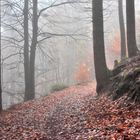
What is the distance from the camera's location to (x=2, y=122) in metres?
11.8

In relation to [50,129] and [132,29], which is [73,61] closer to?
[132,29]

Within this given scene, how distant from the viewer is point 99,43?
44.4 feet

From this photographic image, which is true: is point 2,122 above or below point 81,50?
below

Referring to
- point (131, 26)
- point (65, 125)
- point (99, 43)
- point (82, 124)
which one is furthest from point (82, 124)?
point (131, 26)

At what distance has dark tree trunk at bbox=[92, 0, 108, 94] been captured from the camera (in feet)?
44.1

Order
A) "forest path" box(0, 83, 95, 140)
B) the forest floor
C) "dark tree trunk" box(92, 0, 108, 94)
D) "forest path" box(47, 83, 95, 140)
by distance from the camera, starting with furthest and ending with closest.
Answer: "dark tree trunk" box(92, 0, 108, 94) < "forest path" box(0, 83, 95, 140) < "forest path" box(47, 83, 95, 140) < the forest floor

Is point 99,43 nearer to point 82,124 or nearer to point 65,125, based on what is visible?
point 65,125

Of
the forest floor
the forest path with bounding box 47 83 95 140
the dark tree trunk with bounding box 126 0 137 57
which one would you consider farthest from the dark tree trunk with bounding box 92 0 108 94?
the forest path with bounding box 47 83 95 140

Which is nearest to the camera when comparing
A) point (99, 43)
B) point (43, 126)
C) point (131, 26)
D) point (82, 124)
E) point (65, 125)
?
point (82, 124)

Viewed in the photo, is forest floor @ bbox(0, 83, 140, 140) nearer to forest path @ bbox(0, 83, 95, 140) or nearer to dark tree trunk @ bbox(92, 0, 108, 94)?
forest path @ bbox(0, 83, 95, 140)

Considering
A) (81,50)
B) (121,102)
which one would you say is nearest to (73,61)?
(81,50)

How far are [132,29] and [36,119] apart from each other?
5.67 meters

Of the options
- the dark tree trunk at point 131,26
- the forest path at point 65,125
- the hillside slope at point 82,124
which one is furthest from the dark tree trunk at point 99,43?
the forest path at point 65,125

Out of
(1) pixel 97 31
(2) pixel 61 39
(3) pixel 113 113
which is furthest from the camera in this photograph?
(2) pixel 61 39
